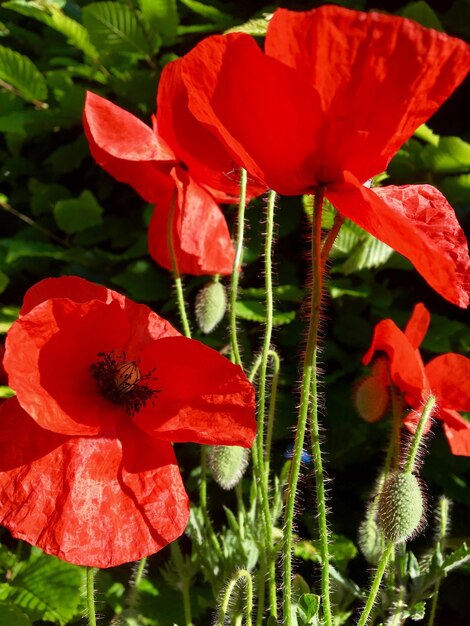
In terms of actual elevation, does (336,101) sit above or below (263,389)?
above

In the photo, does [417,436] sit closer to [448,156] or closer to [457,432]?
[457,432]

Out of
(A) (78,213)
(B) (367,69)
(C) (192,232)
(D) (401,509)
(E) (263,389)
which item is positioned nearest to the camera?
(B) (367,69)

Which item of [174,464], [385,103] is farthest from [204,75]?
[174,464]

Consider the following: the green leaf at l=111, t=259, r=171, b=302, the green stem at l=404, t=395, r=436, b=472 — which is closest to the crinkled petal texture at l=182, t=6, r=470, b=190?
the green stem at l=404, t=395, r=436, b=472

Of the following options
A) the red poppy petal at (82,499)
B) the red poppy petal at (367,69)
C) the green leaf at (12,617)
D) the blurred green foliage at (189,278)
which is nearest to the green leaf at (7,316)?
the blurred green foliage at (189,278)

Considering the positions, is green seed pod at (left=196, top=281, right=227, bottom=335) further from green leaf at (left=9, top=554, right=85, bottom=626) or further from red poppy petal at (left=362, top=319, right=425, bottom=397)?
green leaf at (left=9, top=554, right=85, bottom=626)

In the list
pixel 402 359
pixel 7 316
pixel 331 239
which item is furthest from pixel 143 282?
pixel 331 239

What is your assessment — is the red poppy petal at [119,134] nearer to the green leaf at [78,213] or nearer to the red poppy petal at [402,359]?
the red poppy petal at [402,359]
